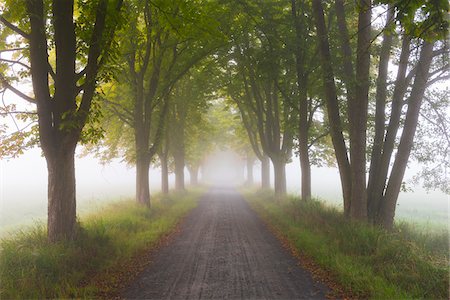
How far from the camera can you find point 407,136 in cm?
1159

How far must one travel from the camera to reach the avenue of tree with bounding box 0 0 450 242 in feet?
27.9

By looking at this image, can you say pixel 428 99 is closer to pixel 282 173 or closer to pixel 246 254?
pixel 246 254

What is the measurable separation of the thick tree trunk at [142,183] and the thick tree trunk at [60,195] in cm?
827

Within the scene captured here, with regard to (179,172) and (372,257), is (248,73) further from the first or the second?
(372,257)

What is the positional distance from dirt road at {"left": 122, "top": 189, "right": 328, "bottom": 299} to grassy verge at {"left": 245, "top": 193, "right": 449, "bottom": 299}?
67 centimetres

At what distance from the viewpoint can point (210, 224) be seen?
14891mm

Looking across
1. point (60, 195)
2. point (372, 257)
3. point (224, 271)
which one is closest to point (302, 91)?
point (372, 257)

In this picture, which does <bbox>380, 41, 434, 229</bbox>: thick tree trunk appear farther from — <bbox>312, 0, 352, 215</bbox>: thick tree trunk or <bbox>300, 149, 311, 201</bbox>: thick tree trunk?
<bbox>300, 149, 311, 201</bbox>: thick tree trunk

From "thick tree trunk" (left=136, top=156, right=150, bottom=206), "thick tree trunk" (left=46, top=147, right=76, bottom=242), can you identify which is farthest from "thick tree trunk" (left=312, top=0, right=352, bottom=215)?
"thick tree trunk" (left=136, top=156, right=150, bottom=206)

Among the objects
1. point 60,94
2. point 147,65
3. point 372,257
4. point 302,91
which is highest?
point 147,65

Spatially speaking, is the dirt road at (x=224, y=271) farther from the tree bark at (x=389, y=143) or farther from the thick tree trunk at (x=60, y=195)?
the tree bark at (x=389, y=143)

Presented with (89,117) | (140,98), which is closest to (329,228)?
(89,117)

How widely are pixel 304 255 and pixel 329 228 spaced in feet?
6.70

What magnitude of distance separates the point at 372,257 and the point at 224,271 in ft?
11.3
